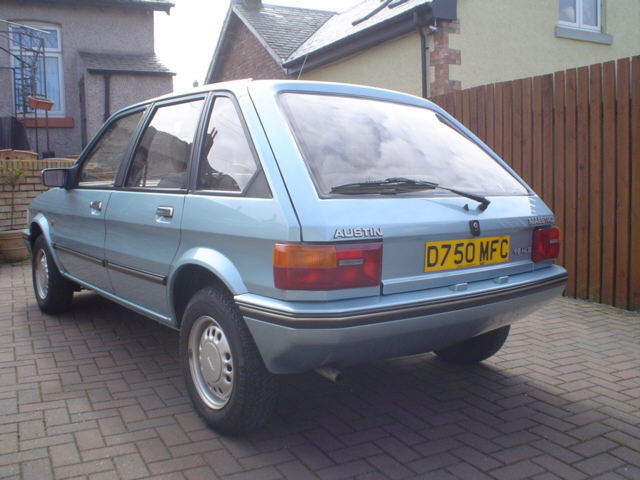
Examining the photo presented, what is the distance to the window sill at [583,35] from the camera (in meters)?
11.3

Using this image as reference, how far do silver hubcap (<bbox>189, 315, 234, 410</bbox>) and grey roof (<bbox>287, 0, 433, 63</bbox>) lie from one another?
7.93m

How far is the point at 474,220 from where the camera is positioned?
10.3ft

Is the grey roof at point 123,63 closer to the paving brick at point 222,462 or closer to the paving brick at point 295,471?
the paving brick at point 222,462

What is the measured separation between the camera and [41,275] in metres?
5.79

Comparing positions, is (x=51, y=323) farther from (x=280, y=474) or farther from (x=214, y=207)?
(x=280, y=474)

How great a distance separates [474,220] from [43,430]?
96.2 inches

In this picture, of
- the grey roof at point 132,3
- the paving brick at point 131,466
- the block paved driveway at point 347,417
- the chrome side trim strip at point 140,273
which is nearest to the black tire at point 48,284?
the block paved driveway at point 347,417

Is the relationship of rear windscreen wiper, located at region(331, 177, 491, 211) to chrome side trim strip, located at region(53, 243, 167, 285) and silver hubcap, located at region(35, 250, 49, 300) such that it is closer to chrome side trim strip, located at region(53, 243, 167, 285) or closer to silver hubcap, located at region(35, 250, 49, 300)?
chrome side trim strip, located at region(53, 243, 167, 285)

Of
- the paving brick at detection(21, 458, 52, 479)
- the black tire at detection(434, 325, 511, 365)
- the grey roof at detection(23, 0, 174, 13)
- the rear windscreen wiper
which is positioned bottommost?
the paving brick at detection(21, 458, 52, 479)

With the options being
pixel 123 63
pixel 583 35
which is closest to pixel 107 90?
pixel 123 63

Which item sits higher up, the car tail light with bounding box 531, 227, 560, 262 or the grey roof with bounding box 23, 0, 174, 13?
the grey roof with bounding box 23, 0, 174, 13

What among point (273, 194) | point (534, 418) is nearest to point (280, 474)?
point (273, 194)

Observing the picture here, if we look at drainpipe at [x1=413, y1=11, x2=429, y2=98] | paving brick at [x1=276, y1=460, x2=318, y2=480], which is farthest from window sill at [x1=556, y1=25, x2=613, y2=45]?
paving brick at [x1=276, y1=460, x2=318, y2=480]

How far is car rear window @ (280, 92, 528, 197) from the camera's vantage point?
3016 mm
